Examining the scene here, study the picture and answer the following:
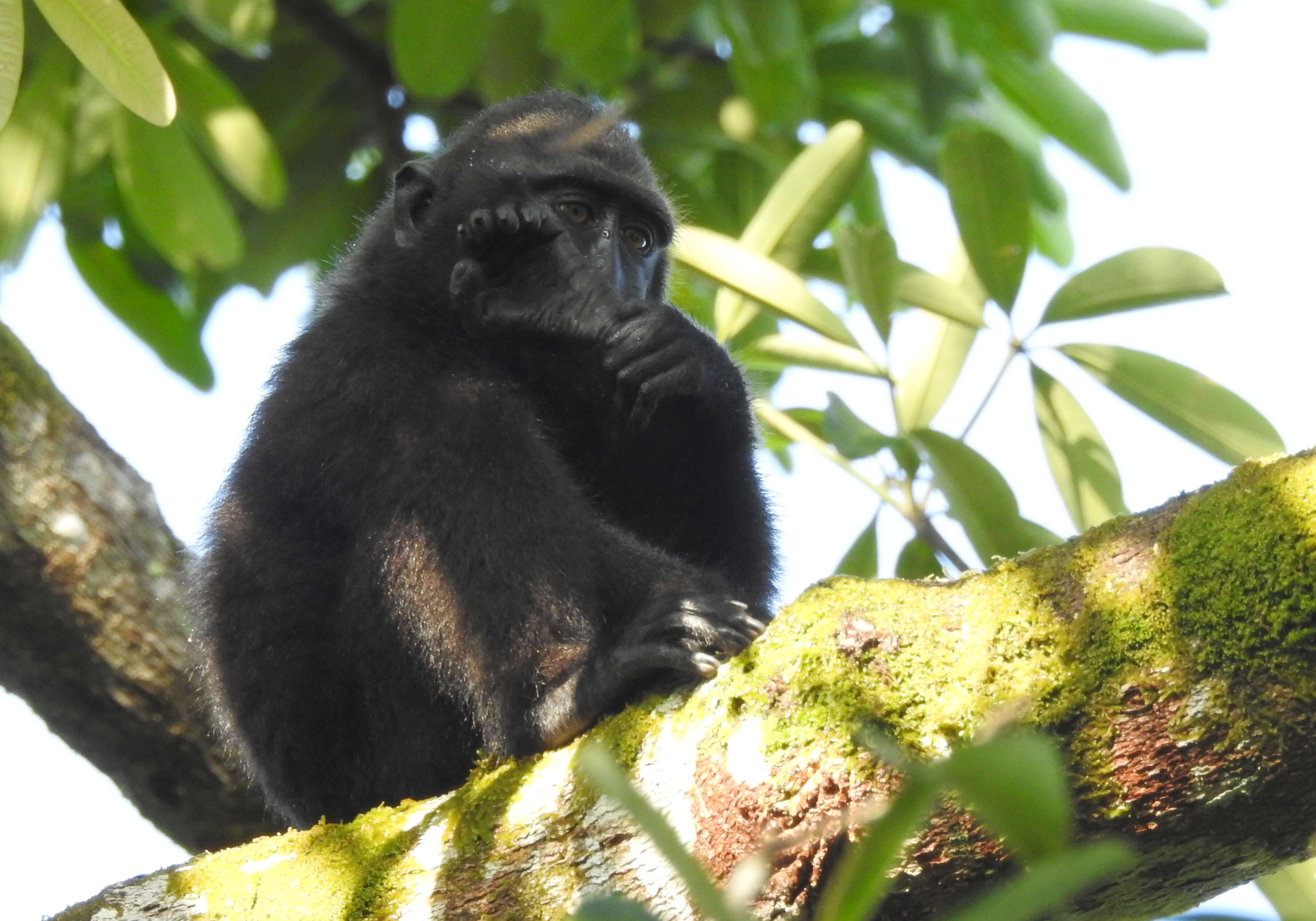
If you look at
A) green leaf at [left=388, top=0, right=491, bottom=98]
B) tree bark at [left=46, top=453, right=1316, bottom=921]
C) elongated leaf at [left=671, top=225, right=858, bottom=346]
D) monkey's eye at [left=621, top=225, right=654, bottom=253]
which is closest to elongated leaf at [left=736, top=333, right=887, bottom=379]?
elongated leaf at [left=671, top=225, right=858, bottom=346]

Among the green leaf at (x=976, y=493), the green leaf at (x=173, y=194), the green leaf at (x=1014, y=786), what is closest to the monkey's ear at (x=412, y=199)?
the green leaf at (x=173, y=194)

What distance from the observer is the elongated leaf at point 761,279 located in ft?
12.2

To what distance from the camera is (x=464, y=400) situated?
3.30 m

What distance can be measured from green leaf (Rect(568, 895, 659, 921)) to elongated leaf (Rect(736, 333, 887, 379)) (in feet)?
9.22

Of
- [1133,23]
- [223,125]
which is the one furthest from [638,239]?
[1133,23]

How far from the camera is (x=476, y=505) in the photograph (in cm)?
304

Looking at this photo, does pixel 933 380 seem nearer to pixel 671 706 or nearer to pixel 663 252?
pixel 663 252

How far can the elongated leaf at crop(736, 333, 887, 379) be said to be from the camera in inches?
150

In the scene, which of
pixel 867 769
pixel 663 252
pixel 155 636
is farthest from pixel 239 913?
pixel 663 252

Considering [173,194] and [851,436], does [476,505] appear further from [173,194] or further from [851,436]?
[173,194]

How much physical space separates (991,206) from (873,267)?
34 centimetres

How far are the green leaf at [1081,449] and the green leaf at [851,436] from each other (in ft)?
1.27

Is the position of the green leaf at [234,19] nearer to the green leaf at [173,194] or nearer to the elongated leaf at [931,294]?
the green leaf at [173,194]

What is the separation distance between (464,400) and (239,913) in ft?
4.40
